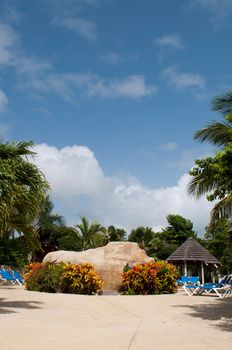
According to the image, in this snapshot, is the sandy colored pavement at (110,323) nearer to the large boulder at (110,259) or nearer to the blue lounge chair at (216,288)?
the blue lounge chair at (216,288)

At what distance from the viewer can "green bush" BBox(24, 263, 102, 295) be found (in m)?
17.6

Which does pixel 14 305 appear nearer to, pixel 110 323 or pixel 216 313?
pixel 110 323

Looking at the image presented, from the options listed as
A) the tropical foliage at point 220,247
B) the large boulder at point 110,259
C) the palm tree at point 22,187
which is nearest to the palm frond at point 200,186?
the palm tree at point 22,187

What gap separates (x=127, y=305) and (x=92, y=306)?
1.25 meters

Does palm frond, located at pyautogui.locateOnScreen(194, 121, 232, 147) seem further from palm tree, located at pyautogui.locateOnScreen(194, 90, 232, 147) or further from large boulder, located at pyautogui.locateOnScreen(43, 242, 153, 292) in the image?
large boulder, located at pyautogui.locateOnScreen(43, 242, 153, 292)

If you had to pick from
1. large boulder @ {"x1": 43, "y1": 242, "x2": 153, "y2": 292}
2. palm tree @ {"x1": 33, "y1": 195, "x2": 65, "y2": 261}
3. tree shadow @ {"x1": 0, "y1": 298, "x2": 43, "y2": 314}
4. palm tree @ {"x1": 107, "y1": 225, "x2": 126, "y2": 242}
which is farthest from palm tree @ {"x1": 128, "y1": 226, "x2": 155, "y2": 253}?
tree shadow @ {"x1": 0, "y1": 298, "x2": 43, "y2": 314}

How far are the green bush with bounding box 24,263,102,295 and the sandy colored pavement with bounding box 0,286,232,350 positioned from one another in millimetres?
2046

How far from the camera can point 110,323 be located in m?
10.1

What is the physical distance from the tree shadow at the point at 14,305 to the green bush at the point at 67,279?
364 cm

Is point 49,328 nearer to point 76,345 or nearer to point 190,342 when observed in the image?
point 76,345

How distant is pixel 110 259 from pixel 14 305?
8402mm

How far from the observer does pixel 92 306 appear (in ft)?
44.0

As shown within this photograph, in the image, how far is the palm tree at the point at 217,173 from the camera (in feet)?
34.2

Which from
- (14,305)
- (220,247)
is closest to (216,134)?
(14,305)
